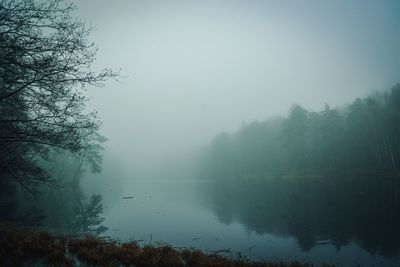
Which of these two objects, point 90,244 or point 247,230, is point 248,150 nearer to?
point 247,230

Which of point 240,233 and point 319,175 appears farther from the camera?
point 319,175

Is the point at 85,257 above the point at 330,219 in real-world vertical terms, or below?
above

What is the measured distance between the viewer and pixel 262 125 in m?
112

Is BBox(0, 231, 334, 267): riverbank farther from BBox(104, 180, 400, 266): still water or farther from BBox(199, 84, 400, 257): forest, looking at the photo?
BBox(199, 84, 400, 257): forest

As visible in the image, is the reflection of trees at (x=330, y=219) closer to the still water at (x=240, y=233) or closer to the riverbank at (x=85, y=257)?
the still water at (x=240, y=233)

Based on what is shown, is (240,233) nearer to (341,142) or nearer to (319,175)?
(319,175)

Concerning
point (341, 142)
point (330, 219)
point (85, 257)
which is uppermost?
point (341, 142)

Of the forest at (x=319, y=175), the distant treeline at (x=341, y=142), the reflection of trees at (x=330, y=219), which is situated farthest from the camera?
the distant treeline at (x=341, y=142)

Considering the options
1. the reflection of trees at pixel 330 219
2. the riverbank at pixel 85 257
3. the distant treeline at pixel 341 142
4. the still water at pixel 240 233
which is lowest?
the still water at pixel 240 233

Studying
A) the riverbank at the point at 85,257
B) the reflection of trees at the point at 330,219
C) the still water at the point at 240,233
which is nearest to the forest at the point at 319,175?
the reflection of trees at the point at 330,219

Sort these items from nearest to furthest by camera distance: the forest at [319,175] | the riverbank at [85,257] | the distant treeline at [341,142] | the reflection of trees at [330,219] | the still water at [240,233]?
1. the riverbank at [85,257]
2. the still water at [240,233]
3. the reflection of trees at [330,219]
4. the forest at [319,175]
5. the distant treeline at [341,142]

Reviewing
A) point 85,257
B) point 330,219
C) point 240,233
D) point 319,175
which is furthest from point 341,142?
point 85,257

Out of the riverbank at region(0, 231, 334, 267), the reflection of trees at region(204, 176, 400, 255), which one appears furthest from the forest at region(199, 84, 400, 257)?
the riverbank at region(0, 231, 334, 267)

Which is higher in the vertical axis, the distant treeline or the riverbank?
the distant treeline
